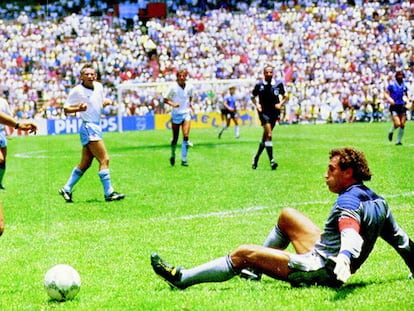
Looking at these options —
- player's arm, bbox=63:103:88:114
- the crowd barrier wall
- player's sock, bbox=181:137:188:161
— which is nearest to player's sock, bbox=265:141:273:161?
player's sock, bbox=181:137:188:161

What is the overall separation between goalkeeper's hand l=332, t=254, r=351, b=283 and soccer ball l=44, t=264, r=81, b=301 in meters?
2.19

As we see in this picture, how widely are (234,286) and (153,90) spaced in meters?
41.2

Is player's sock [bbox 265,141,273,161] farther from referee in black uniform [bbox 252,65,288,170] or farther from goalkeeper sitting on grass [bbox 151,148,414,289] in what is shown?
goalkeeper sitting on grass [bbox 151,148,414,289]

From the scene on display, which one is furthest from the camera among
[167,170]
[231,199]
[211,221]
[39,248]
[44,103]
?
[44,103]

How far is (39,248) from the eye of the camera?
977 centimetres

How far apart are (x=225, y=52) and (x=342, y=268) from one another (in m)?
47.5

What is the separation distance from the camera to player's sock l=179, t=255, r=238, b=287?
690 cm

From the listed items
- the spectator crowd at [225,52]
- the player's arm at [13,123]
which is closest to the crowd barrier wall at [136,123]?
the spectator crowd at [225,52]

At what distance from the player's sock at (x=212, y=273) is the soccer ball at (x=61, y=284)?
905 millimetres

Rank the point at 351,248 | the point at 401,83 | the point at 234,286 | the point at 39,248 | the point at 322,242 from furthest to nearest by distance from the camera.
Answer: the point at 401,83, the point at 39,248, the point at 234,286, the point at 322,242, the point at 351,248

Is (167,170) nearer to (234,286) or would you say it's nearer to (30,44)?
(234,286)

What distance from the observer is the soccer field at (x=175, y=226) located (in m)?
6.79

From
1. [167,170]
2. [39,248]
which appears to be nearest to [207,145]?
[167,170]

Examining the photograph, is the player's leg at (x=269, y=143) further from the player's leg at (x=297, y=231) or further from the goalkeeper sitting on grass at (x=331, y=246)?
the goalkeeper sitting on grass at (x=331, y=246)
